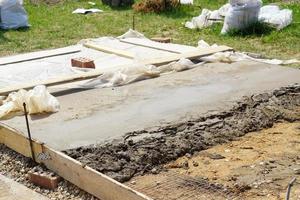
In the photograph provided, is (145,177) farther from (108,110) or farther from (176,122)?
(108,110)

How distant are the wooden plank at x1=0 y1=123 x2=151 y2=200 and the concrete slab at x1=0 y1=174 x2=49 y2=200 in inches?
9.8

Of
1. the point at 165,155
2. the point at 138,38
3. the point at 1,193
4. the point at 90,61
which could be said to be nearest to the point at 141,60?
the point at 90,61

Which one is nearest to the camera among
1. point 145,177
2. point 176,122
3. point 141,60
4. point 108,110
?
point 145,177

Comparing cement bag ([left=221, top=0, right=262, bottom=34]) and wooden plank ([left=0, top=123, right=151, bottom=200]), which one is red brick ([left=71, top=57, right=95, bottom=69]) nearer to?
wooden plank ([left=0, top=123, right=151, bottom=200])

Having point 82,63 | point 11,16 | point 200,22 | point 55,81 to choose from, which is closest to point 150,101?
point 55,81

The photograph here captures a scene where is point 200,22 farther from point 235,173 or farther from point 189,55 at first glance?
point 235,173

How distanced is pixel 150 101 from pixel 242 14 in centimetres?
401

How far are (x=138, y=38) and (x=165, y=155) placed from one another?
414 centimetres

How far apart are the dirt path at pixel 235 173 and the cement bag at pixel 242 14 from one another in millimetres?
4463

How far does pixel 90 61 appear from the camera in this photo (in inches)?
258

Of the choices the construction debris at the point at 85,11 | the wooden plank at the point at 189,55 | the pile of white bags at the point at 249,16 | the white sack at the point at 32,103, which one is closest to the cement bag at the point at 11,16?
the construction debris at the point at 85,11

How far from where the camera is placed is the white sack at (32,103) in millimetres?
5117

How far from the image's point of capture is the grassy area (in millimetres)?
8336

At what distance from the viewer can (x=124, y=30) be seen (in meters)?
9.83
